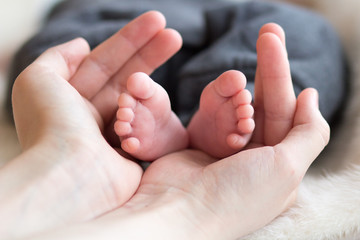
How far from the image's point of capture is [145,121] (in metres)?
0.57

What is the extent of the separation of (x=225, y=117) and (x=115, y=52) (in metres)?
0.25

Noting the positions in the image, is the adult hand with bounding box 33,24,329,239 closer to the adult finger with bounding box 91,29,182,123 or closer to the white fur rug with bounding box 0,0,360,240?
the white fur rug with bounding box 0,0,360,240

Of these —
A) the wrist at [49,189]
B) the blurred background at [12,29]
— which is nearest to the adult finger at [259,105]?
the wrist at [49,189]

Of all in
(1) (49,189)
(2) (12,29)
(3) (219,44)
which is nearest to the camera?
(1) (49,189)

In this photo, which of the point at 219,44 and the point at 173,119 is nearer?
the point at 173,119

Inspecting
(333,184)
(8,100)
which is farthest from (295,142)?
(8,100)

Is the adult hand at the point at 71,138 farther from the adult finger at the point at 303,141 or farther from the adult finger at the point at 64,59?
the adult finger at the point at 303,141

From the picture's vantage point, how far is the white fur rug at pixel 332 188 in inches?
22.1

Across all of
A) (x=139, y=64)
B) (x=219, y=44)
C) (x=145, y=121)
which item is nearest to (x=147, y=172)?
(x=145, y=121)

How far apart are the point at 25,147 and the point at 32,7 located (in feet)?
2.41

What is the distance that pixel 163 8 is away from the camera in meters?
1.04

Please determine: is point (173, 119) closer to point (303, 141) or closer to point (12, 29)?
point (303, 141)

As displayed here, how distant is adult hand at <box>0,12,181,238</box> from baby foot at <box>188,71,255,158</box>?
5.1 inches

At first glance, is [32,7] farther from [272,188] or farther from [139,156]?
[272,188]
